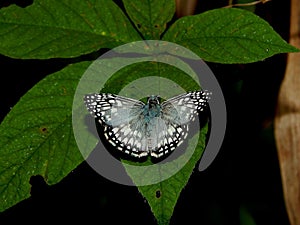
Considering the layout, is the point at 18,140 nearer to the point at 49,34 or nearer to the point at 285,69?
the point at 49,34

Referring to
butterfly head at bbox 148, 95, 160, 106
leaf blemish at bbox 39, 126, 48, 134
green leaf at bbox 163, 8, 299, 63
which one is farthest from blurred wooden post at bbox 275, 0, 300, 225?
leaf blemish at bbox 39, 126, 48, 134

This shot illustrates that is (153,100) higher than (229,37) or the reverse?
Answer: the reverse

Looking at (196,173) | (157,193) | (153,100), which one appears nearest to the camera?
(157,193)

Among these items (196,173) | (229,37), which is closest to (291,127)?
(196,173)

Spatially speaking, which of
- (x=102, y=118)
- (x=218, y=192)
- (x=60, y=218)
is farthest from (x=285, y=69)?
(x=60, y=218)

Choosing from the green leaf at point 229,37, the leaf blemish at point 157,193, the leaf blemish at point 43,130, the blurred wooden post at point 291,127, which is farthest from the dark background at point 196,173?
the leaf blemish at point 157,193

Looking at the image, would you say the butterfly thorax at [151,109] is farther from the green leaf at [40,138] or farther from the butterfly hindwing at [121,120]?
the green leaf at [40,138]

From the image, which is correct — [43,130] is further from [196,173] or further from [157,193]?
[196,173]
